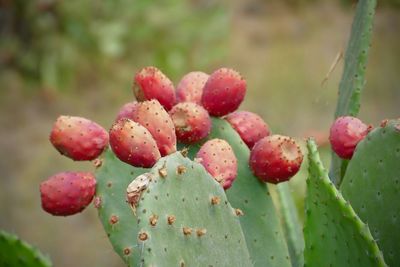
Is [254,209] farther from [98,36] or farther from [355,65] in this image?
[98,36]

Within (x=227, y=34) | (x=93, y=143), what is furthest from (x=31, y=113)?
(x=93, y=143)

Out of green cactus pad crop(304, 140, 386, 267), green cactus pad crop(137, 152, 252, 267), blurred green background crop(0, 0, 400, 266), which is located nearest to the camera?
green cactus pad crop(137, 152, 252, 267)

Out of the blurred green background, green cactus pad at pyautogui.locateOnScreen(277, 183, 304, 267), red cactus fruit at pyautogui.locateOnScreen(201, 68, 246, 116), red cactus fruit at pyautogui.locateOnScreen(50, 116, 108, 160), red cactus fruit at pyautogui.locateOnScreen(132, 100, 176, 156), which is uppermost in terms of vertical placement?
red cactus fruit at pyautogui.locateOnScreen(132, 100, 176, 156)

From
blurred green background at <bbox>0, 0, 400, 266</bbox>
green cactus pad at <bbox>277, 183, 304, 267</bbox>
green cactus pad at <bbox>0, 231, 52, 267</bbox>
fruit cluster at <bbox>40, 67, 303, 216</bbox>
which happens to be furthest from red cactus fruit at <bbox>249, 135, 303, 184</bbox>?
blurred green background at <bbox>0, 0, 400, 266</bbox>

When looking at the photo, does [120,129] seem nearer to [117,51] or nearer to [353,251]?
[353,251]

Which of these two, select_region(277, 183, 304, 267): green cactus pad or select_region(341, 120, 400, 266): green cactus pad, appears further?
select_region(277, 183, 304, 267): green cactus pad

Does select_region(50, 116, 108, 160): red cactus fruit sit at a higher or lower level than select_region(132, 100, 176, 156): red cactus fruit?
lower

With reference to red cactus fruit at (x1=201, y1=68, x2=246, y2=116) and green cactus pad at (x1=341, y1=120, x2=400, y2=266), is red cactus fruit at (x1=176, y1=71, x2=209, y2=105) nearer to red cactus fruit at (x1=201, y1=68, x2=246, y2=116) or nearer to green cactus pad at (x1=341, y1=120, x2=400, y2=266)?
red cactus fruit at (x1=201, y1=68, x2=246, y2=116)
